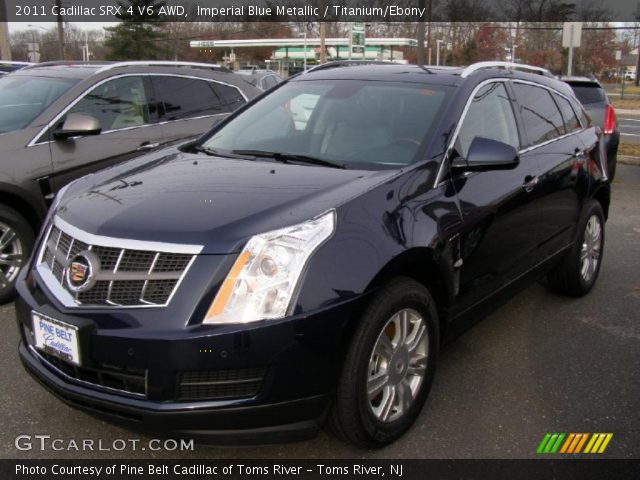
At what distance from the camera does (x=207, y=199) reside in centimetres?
275

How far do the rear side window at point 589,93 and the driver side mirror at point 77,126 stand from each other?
25.2ft

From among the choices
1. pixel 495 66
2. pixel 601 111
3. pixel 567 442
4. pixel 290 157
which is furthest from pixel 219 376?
pixel 601 111

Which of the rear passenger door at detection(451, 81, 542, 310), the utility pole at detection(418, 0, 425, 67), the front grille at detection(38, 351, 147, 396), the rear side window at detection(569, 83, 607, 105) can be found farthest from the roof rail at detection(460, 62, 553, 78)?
the utility pole at detection(418, 0, 425, 67)

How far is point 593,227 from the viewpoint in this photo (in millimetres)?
5023

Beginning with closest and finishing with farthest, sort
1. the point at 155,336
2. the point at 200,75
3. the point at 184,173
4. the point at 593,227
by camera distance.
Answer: the point at 155,336 → the point at 184,173 → the point at 593,227 → the point at 200,75

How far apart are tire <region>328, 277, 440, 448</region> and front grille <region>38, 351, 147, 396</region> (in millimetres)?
769

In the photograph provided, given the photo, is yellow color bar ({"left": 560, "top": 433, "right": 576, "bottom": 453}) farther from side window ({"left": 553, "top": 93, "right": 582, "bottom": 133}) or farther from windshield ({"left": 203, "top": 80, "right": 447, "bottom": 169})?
side window ({"left": 553, "top": 93, "right": 582, "bottom": 133})

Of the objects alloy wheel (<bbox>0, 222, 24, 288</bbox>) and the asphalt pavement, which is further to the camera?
alloy wheel (<bbox>0, 222, 24, 288</bbox>)

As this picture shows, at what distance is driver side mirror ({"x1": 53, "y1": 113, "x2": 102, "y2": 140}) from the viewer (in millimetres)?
4738

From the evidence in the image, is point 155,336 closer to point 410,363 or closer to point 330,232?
point 330,232

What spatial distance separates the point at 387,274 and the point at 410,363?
533 millimetres

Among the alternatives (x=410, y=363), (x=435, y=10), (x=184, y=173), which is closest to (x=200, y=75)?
(x=184, y=173)

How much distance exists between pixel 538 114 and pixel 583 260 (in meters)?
1.30

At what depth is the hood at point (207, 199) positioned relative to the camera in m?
2.47
